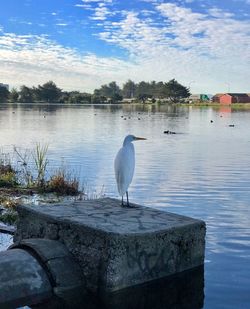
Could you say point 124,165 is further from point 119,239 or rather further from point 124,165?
point 119,239

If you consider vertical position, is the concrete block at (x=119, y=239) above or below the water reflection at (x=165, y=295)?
above

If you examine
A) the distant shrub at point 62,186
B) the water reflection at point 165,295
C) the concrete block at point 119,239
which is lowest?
the water reflection at point 165,295

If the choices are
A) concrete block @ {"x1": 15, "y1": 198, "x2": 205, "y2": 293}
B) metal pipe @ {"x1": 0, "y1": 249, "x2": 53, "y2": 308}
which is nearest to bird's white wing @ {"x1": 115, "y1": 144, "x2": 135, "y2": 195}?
concrete block @ {"x1": 15, "y1": 198, "x2": 205, "y2": 293}

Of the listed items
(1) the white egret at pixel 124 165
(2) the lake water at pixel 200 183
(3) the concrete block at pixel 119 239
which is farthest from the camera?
(1) the white egret at pixel 124 165

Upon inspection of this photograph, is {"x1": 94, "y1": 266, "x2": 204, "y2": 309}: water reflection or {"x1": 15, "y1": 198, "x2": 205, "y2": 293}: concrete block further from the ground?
{"x1": 15, "y1": 198, "x2": 205, "y2": 293}: concrete block

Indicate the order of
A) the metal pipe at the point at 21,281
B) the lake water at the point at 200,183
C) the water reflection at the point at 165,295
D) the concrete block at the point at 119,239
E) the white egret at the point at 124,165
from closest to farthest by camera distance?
the metal pipe at the point at 21,281 → the concrete block at the point at 119,239 → the water reflection at the point at 165,295 → the lake water at the point at 200,183 → the white egret at the point at 124,165

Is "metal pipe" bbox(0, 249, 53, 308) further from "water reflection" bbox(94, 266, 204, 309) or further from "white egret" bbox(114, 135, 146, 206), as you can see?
"white egret" bbox(114, 135, 146, 206)

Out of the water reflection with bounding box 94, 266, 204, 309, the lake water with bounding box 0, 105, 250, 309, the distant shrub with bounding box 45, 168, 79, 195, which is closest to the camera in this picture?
the water reflection with bounding box 94, 266, 204, 309

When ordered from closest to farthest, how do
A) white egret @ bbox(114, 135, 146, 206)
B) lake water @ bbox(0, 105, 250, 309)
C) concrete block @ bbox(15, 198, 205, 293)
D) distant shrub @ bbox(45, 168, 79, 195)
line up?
concrete block @ bbox(15, 198, 205, 293) → lake water @ bbox(0, 105, 250, 309) → white egret @ bbox(114, 135, 146, 206) → distant shrub @ bbox(45, 168, 79, 195)

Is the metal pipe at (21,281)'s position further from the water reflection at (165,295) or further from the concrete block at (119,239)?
the water reflection at (165,295)

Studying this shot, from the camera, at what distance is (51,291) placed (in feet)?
26.9

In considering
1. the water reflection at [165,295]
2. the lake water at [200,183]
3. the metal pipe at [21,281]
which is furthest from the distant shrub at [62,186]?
the metal pipe at [21,281]

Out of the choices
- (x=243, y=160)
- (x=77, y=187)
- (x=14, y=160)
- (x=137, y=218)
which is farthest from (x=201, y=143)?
(x=137, y=218)

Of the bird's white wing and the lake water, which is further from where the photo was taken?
the bird's white wing
